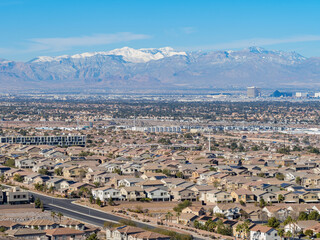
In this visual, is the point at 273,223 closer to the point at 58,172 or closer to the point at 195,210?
the point at 195,210

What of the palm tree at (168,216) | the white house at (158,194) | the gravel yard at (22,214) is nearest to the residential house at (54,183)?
the white house at (158,194)

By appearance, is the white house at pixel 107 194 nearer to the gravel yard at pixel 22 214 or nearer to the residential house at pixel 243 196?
the gravel yard at pixel 22 214

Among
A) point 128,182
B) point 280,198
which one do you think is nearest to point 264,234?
point 280,198

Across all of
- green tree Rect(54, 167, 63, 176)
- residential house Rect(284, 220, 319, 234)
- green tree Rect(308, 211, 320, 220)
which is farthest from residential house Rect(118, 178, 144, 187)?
residential house Rect(284, 220, 319, 234)

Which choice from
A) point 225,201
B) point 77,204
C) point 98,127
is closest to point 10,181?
point 77,204

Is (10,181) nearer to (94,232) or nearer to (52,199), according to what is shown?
(52,199)
